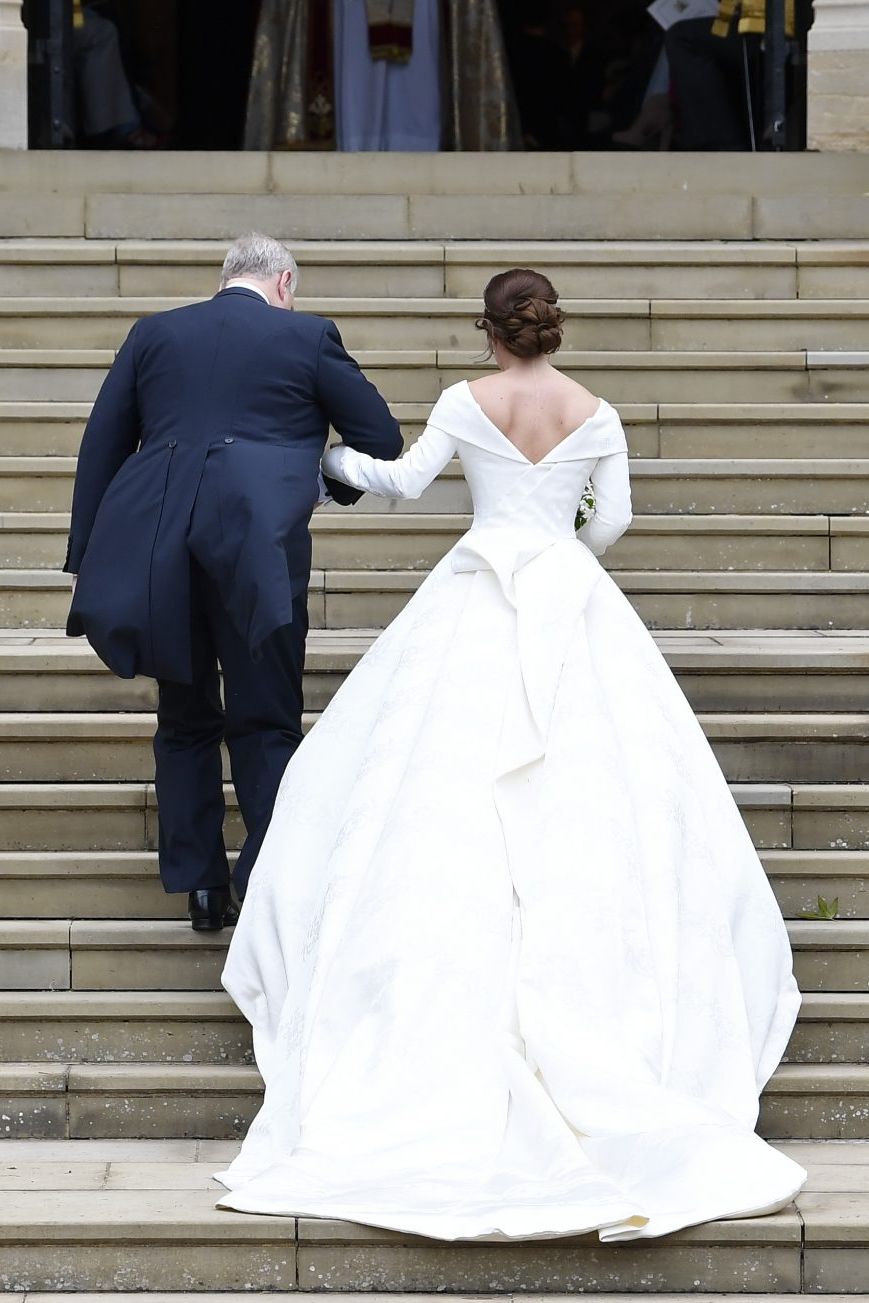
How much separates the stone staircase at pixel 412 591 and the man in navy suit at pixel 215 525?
1.35 ft

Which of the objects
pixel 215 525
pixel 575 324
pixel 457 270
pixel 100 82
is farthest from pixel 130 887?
pixel 100 82

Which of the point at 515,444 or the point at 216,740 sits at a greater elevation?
the point at 515,444

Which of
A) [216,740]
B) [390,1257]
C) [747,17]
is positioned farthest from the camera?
[747,17]

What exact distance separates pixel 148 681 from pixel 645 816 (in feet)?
6.04

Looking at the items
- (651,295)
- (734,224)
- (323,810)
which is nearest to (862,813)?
(323,810)

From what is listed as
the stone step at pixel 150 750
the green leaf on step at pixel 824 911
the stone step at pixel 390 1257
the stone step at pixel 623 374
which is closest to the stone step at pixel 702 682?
the stone step at pixel 150 750

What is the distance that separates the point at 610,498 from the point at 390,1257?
1796 millimetres

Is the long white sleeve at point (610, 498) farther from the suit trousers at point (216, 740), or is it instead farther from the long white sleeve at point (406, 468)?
the suit trousers at point (216, 740)

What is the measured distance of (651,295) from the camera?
7570mm

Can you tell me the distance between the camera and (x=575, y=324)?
7297 millimetres

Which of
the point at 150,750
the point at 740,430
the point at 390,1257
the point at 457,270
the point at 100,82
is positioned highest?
the point at 100,82

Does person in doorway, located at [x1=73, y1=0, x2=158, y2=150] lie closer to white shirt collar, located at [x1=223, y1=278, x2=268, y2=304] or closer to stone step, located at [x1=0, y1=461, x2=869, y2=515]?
stone step, located at [x1=0, y1=461, x2=869, y2=515]

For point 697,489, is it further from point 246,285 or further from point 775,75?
point 775,75

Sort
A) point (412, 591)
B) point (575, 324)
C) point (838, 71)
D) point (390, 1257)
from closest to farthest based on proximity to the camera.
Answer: point (390, 1257) → point (412, 591) → point (575, 324) → point (838, 71)
